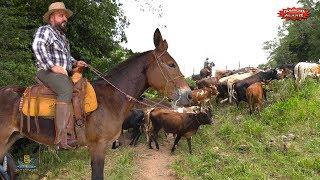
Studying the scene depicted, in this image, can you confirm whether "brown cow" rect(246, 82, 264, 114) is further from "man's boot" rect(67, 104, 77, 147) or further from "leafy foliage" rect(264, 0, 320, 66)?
"leafy foliage" rect(264, 0, 320, 66)

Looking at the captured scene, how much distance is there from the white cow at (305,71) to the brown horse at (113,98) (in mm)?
15722

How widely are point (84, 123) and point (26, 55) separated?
6.94 metres

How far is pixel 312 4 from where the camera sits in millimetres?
44688

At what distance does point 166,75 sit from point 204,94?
1281 centimetres

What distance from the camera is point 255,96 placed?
17453 millimetres

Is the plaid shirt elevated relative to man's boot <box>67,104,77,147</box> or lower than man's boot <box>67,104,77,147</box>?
elevated

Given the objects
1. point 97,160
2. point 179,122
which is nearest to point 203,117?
point 179,122

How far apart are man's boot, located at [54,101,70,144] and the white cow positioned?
16.8 metres

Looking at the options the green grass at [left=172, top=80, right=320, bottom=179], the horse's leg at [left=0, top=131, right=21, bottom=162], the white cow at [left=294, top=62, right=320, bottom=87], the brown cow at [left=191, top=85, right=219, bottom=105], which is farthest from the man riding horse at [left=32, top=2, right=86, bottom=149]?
the white cow at [left=294, top=62, right=320, bottom=87]

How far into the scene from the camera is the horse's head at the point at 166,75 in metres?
6.13

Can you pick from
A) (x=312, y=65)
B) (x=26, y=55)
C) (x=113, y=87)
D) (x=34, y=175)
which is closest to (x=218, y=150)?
(x=34, y=175)

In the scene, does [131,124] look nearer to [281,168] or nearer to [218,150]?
[218,150]

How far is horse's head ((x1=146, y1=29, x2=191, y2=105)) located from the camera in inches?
241

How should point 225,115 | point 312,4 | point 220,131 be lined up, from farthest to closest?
1. point 312,4
2. point 225,115
3. point 220,131
